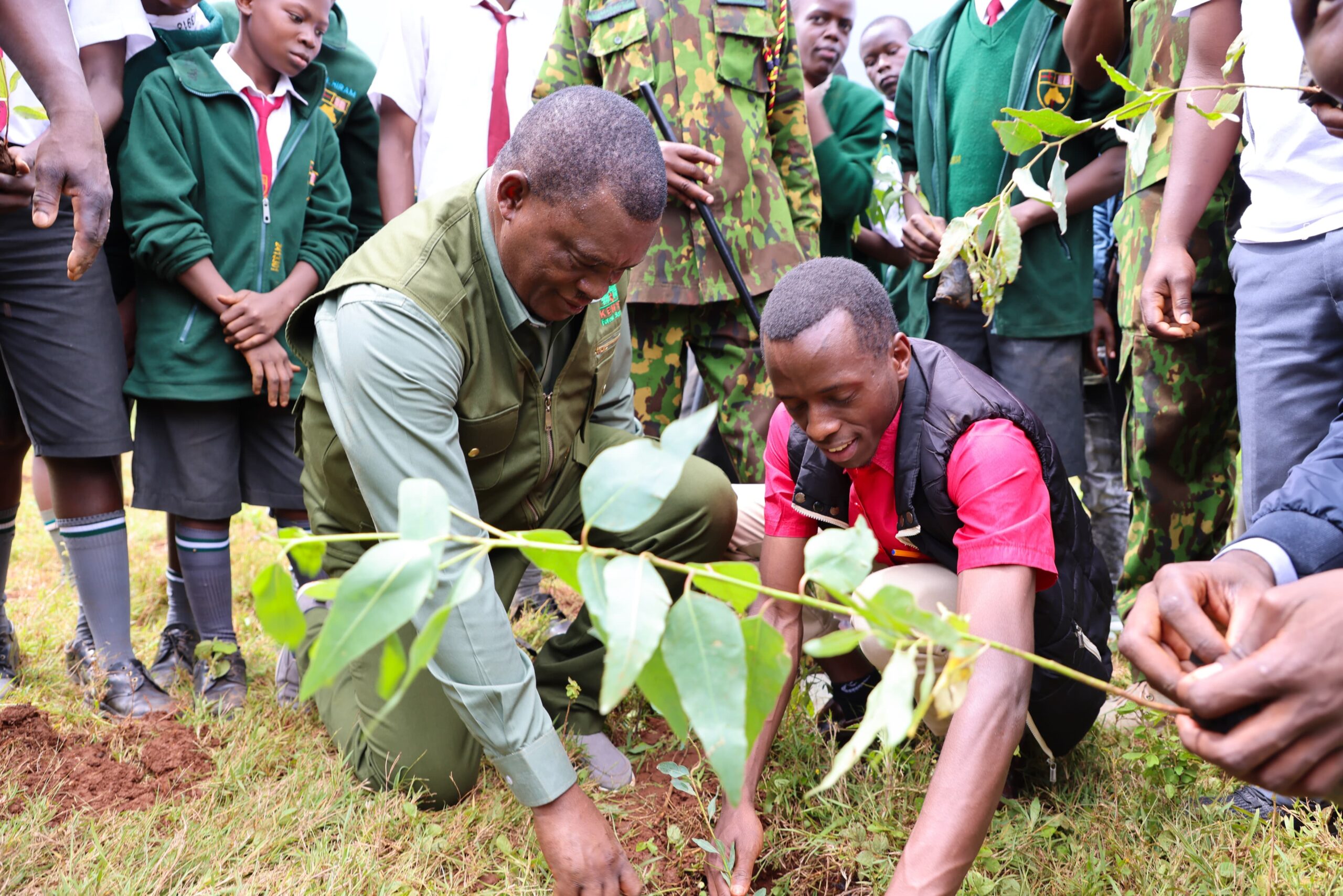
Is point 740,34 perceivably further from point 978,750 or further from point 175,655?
point 175,655

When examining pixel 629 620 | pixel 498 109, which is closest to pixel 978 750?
pixel 629 620

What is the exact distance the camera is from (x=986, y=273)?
1.93 m

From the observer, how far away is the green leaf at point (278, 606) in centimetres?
80

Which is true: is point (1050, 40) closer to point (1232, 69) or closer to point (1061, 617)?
point (1232, 69)

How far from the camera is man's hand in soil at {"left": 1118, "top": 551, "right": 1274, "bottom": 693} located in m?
1.08

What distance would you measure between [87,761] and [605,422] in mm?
1526

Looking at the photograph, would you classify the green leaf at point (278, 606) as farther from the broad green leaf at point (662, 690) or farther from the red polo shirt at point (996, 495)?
the red polo shirt at point (996, 495)

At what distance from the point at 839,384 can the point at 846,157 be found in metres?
2.10

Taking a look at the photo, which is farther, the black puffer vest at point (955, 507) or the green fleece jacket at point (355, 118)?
the green fleece jacket at point (355, 118)

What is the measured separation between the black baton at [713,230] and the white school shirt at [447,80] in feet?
1.54

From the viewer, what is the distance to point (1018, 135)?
133 cm

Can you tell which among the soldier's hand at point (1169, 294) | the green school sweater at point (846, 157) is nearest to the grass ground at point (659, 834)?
the soldier's hand at point (1169, 294)

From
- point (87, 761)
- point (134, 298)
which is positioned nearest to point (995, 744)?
point (87, 761)

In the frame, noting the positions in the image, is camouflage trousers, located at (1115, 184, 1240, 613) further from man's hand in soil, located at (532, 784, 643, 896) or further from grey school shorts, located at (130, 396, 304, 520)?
grey school shorts, located at (130, 396, 304, 520)
